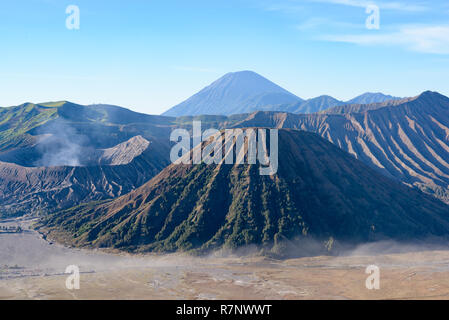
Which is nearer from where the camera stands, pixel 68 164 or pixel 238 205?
pixel 238 205

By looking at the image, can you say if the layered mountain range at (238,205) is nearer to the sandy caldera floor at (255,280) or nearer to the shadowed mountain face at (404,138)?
the sandy caldera floor at (255,280)

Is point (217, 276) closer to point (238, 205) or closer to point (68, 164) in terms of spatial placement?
point (238, 205)

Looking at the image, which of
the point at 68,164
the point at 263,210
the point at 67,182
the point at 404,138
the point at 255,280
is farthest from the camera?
the point at 404,138

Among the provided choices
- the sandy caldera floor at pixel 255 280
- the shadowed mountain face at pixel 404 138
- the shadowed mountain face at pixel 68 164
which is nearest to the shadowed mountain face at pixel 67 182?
the shadowed mountain face at pixel 68 164

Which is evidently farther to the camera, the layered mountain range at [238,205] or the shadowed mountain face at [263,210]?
the layered mountain range at [238,205]

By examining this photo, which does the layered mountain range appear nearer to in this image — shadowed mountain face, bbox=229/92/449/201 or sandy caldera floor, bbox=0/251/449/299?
sandy caldera floor, bbox=0/251/449/299

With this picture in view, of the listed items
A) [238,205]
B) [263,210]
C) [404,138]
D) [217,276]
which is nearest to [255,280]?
[217,276]
